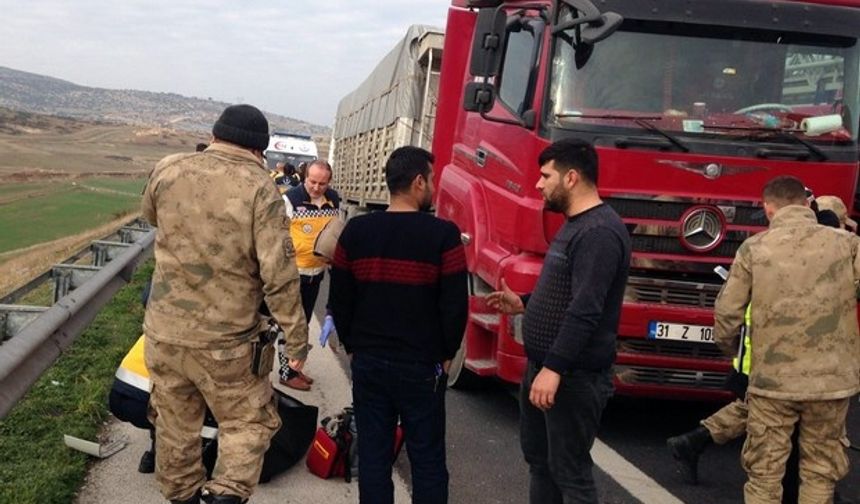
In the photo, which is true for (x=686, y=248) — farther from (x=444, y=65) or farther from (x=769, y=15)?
(x=444, y=65)

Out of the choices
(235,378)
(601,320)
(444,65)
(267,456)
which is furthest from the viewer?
(444,65)

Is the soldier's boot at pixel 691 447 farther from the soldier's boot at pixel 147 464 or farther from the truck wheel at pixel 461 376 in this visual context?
the soldier's boot at pixel 147 464

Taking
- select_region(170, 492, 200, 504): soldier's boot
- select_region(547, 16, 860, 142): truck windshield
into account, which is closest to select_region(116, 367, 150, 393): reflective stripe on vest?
select_region(170, 492, 200, 504): soldier's boot

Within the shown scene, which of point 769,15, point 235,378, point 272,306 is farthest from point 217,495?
point 769,15

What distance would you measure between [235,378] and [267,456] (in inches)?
38.8

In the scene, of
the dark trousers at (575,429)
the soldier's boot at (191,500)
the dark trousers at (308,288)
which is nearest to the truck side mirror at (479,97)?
the dark trousers at (308,288)

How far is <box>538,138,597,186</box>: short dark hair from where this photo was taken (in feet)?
12.0

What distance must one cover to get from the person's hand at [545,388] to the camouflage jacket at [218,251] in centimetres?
101

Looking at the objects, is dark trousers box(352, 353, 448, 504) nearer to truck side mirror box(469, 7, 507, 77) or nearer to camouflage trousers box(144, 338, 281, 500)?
camouflage trousers box(144, 338, 281, 500)

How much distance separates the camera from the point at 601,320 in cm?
366

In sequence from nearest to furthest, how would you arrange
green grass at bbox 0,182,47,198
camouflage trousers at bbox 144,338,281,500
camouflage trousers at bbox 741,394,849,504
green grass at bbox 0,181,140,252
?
camouflage trousers at bbox 144,338,281,500 < camouflage trousers at bbox 741,394,849,504 < green grass at bbox 0,181,140,252 < green grass at bbox 0,182,47,198

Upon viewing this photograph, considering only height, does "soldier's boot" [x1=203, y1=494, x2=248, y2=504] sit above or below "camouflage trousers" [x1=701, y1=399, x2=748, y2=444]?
below

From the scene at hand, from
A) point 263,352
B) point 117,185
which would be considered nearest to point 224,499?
point 263,352

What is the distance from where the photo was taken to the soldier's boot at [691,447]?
5.11 metres
